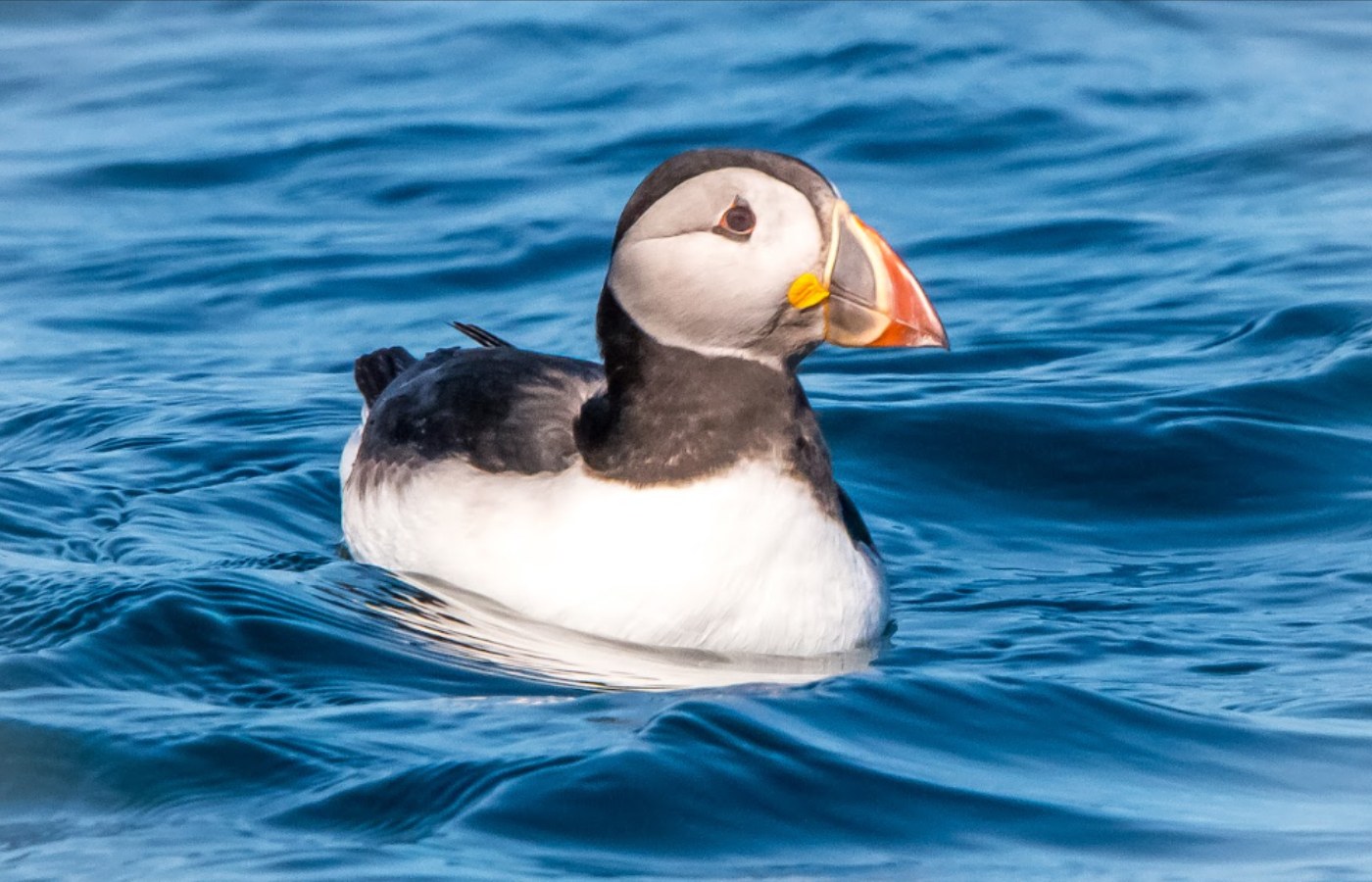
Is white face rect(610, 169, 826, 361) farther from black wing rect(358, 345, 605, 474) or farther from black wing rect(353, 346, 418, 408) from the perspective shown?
black wing rect(353, 346, 418, 408)

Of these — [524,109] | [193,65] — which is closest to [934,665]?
[524,109]

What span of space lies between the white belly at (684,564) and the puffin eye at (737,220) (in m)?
0.64

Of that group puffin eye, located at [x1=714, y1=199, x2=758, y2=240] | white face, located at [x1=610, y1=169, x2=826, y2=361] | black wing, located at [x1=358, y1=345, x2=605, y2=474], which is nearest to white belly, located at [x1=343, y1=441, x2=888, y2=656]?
black wing, located at [x1=358, y1=345, x2=605, y2=474]

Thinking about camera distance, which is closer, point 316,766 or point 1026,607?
point 316,766

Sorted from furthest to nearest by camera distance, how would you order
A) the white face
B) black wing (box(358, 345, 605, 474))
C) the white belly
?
black wing (box(358, 345, 605, 474)), the white belly, the white face

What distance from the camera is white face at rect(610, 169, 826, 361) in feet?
18.9

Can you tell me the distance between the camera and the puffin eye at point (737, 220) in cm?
577

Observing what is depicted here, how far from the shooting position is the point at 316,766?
5.00 meters

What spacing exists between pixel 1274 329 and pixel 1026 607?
12.7ft

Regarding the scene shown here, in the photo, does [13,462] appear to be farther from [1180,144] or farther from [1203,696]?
[1180,144]

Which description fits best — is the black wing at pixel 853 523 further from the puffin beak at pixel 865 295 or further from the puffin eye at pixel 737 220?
the puffin eye at pixel 737 220

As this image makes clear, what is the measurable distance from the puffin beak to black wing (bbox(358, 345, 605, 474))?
0.86 m

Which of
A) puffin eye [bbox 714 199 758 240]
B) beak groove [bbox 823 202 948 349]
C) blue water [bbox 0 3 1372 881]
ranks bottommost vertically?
blue water [bbox 0 3 1372 881]

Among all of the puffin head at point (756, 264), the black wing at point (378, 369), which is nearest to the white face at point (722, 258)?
the puffin head at point (756, 264)
